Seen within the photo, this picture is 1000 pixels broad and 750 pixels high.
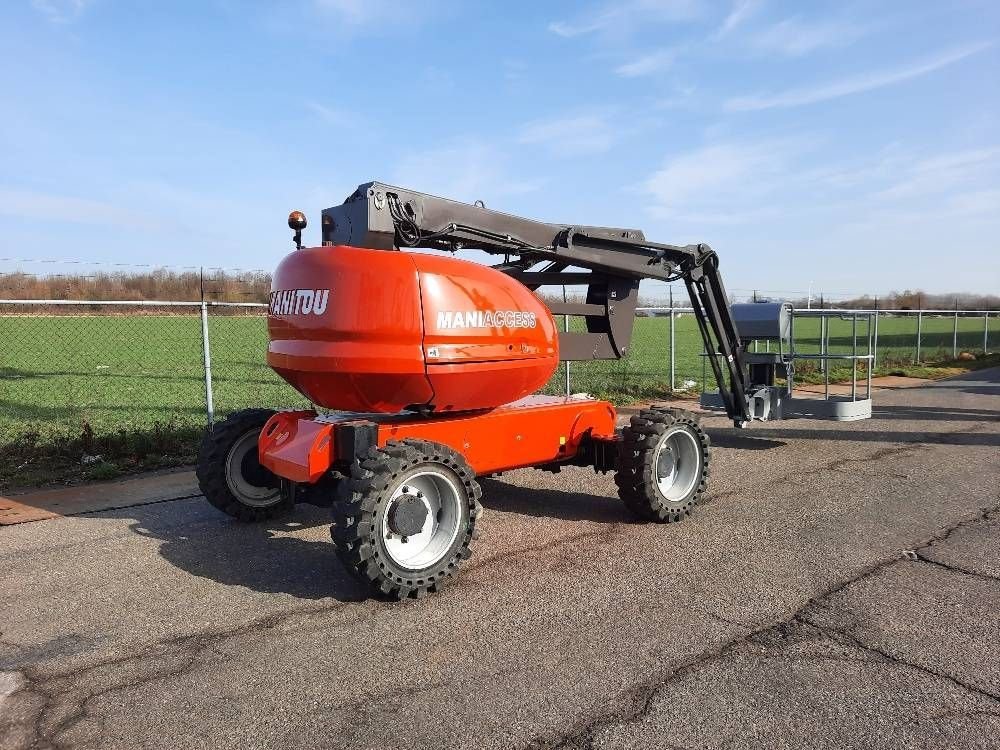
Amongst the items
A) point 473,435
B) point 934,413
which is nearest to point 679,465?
point 473,435

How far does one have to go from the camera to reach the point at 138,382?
1669 centimetres

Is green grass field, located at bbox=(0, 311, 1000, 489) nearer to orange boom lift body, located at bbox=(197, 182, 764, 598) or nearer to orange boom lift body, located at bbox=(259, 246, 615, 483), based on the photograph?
orange boom lift body, located at bbox=(197, 182, 764, 598)

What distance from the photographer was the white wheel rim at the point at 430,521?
14.1ft

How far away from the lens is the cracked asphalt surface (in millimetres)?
2896

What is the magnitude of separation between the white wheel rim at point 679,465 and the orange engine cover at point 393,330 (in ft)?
5.17

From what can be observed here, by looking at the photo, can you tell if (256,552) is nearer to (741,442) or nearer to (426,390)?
(426,390)

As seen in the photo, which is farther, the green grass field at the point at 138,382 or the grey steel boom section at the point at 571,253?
the green grass field at the point at 138,382

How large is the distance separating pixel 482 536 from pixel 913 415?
895cm

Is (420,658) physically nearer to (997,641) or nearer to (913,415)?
(997,641)

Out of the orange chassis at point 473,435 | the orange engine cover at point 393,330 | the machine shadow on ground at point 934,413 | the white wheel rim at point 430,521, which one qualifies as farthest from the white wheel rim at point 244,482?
the machine shadow on ground at point 934,413

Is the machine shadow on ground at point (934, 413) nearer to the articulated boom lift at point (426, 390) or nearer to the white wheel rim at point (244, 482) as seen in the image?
the articulated boom lift at point (426, 390)

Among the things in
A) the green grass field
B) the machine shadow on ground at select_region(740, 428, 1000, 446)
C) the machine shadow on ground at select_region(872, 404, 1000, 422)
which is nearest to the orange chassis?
the green grass field

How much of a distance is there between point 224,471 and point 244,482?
0.68 feet

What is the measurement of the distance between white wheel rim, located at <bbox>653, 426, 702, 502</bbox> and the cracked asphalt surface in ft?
1.04
